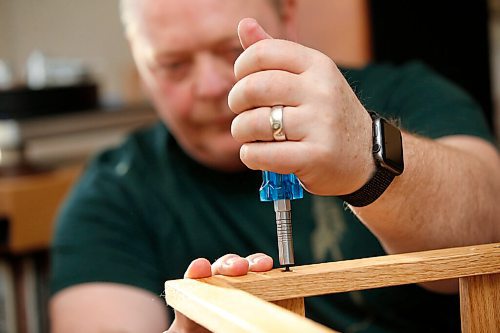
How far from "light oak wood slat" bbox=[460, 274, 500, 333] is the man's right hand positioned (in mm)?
156

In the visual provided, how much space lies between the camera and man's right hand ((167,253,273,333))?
27.1 inches

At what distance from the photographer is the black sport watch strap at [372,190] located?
0.78 m

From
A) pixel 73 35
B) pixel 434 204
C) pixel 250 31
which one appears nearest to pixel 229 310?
pixel 250 31

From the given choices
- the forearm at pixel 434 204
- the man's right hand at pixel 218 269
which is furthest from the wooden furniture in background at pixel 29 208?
the man's right hand at pixel 218 269

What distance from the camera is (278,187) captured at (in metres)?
0.70

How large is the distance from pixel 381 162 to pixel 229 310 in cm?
25

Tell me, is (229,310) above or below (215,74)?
below

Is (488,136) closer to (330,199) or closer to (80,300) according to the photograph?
(330,199)

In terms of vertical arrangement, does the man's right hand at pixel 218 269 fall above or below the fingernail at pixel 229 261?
below

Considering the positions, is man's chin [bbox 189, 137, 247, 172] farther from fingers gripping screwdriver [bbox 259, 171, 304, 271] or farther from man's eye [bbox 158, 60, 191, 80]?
fingers gripping screwdriver [bbox 259, 171, 304, 271]

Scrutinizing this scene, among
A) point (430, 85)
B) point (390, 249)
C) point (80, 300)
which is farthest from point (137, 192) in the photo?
point (390, 249)

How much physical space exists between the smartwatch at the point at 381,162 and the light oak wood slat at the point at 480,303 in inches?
4.5

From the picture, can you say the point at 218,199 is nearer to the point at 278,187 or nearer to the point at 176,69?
the point at 176,69

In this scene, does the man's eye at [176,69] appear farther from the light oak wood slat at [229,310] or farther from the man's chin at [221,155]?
the light oak wood slat at [229,310]
